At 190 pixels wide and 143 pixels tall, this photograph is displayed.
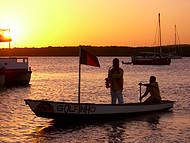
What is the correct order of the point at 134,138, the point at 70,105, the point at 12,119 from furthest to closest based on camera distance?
the point at 12,119
the point at 70,105
the point at 134,138

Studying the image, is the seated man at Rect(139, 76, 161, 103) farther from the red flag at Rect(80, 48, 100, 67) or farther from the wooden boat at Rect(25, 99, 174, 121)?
the red flag at Rect(80, 48, 100, 67)

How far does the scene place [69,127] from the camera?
1825 cm

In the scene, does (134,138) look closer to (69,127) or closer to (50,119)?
(69,127)

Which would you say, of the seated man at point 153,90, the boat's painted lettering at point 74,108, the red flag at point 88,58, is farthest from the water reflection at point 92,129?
the red flag at point 88,58

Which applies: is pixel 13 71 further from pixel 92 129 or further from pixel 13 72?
pixel 92 129

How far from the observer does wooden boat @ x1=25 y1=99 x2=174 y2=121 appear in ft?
59.0

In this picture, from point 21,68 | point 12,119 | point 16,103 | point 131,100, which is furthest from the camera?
point 21,68

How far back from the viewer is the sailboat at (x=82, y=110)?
17984 mm

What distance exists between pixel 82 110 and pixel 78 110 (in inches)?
7.4

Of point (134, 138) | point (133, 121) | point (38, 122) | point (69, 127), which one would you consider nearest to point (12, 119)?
point (38, 122)

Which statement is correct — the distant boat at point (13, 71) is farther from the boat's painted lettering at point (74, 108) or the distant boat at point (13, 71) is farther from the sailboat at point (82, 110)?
the boat's painted lettering at point (74, 108)

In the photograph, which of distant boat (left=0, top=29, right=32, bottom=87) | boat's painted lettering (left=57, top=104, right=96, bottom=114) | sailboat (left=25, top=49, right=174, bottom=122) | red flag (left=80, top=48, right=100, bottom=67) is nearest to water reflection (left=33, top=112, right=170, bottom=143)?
sailboat (left=25, top=49, right=174, bottom=122)

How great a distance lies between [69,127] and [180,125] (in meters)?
4.77

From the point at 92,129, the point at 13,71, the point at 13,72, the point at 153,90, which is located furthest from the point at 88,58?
the point at 13,72
